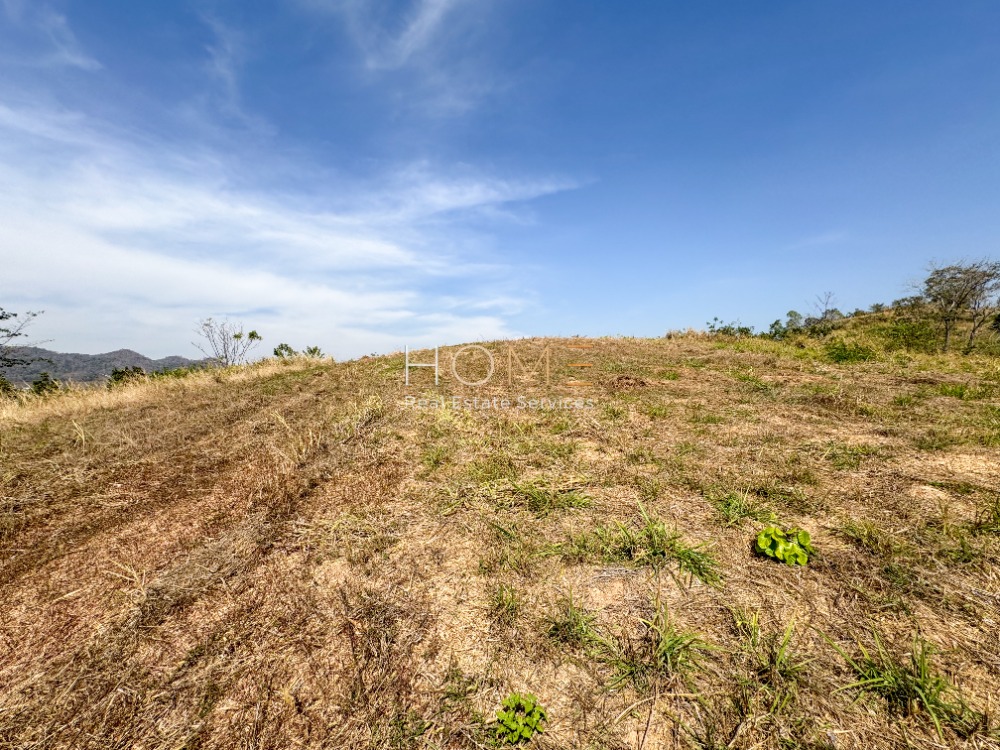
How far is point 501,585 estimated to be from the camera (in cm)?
263

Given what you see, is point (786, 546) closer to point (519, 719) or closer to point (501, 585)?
point (501, 585)

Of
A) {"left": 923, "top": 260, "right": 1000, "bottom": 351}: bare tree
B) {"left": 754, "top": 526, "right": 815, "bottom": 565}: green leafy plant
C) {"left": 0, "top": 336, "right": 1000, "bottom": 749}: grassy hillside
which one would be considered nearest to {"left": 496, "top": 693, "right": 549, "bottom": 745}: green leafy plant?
{"left": 0, "top": 336, "right": 1000, "bottom": 749}: grassy hillside

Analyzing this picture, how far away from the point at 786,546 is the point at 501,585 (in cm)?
206

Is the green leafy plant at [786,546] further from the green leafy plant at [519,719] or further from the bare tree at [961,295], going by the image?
the bare tree at [961,295]

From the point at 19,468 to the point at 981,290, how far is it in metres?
41.4

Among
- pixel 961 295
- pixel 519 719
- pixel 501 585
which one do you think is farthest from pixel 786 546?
pixel 961 295

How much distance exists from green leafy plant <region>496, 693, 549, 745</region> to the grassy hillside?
78 mm

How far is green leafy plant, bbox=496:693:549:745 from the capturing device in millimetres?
1797

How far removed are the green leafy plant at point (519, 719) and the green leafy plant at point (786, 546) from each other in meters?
1.99

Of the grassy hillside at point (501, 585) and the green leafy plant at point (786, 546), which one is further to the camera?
the green leafy plant at point (786, 546)

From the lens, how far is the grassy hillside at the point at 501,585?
6.17ft

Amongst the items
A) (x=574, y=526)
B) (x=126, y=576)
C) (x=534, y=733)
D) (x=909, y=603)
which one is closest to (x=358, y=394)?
(x=126, y=576)

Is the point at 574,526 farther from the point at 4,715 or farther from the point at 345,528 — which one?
the point at 4,715

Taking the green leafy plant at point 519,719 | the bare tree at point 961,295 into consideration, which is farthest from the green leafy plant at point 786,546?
the bare tree at point 961,295
